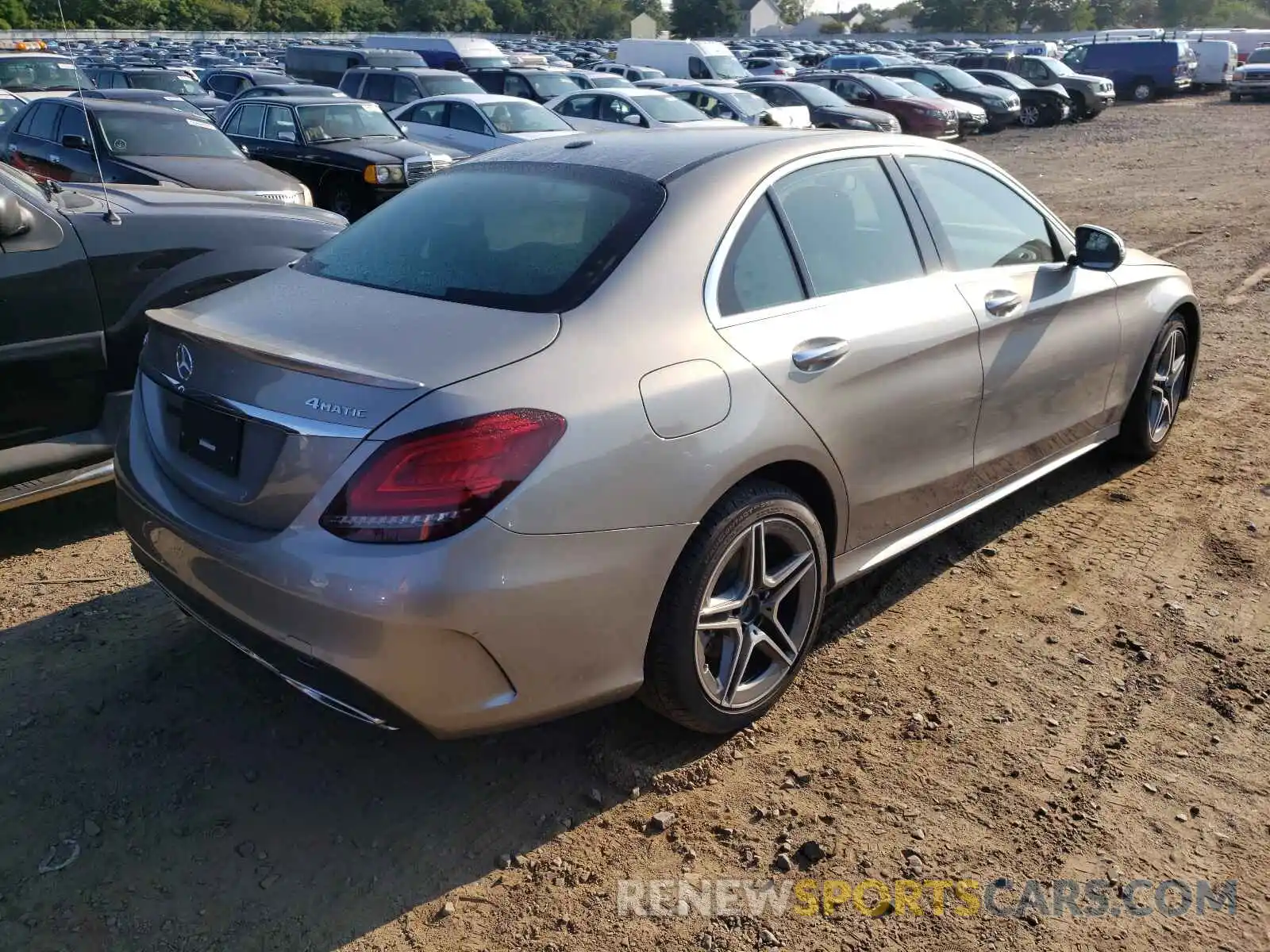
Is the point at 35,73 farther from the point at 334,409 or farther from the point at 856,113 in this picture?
the point at 334,409

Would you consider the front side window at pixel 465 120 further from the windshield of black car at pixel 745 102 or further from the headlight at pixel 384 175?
the windshield of black car at pixel 745 102

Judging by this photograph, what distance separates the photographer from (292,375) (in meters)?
2.62

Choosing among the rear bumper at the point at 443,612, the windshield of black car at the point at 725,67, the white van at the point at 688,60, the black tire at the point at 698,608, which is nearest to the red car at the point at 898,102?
the windshield of black car at the point at 725,67

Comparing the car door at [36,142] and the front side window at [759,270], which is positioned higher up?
the front side window at [759,270]

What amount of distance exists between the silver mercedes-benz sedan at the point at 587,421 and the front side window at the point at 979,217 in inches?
0.8

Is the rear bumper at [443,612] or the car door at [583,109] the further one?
the car door at [583,109]

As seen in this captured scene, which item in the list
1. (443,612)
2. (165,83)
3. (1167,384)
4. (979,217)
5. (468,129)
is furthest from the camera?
(165,83)

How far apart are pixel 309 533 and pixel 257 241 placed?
309cm

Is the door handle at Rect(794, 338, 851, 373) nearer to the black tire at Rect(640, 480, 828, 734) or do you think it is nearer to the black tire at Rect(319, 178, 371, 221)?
the black tire at Rect(640, 480, 828, 734)

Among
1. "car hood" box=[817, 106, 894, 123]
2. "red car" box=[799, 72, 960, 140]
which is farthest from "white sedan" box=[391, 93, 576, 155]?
"red car" box=[799, 72, 960, 140]

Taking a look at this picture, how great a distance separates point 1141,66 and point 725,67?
15751 mm

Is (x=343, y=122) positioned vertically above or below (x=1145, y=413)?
above

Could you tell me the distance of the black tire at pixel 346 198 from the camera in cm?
1177

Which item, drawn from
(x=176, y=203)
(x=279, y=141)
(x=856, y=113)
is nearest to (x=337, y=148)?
(x=279, y=141)
